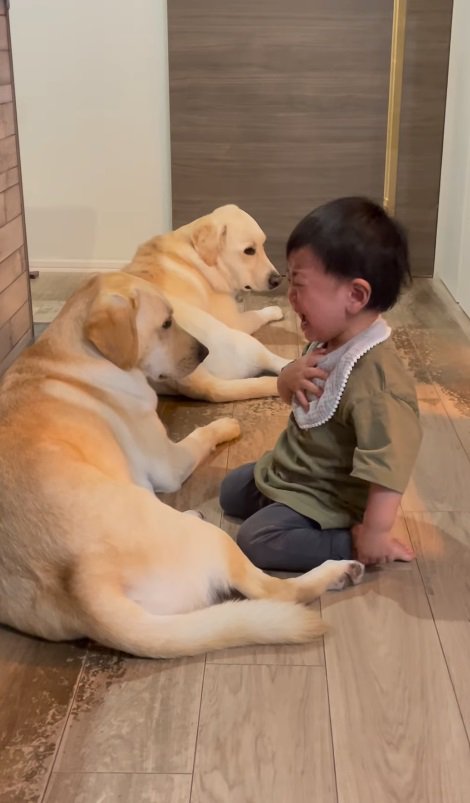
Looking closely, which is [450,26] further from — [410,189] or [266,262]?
[266,262]

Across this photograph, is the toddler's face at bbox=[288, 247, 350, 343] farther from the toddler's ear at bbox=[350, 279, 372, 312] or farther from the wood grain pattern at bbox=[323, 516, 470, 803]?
the wood grain pattern at bbox=[323, 516, 470, 803]

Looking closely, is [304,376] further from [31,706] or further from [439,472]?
[31,706]

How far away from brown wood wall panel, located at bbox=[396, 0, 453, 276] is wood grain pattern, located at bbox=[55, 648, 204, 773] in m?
2.75

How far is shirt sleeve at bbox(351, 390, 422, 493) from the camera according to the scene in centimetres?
151

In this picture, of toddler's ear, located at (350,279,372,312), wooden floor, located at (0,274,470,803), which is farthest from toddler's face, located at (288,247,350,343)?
wooden floor, located at (0,274,470,803)

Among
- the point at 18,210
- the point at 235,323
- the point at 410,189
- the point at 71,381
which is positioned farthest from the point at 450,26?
the point at 71,381

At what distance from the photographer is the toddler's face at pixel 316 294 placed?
1.53 metres

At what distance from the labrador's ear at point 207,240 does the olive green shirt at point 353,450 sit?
1.26m

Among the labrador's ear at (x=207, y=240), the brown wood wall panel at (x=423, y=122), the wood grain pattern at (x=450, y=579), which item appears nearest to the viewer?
the wood grain pattern at (x=450, y=579)

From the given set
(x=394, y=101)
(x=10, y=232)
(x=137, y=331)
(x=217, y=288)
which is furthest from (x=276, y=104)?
(x=137, y=331)

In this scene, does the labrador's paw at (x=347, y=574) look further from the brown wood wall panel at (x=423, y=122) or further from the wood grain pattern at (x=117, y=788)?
the brown wood wall panel at (x=423, y=122)

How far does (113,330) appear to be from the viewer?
1805mm

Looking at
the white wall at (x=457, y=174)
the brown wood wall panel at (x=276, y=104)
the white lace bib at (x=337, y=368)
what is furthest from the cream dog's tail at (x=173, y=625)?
the brown wood wall panel at (x=276, y=104)

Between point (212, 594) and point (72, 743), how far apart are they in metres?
0.33
